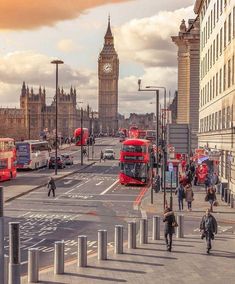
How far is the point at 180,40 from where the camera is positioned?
82938 millimetres

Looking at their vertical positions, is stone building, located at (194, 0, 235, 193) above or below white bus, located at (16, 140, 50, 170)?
above

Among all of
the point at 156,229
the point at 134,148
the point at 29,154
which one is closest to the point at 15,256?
the point at 156,229

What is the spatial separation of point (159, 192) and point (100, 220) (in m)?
15.9

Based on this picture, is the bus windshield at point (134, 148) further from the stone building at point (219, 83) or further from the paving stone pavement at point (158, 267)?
the paving stone pavement at point (158, 267)

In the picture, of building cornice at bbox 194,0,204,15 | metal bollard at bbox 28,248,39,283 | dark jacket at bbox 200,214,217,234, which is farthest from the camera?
building cornice at bbox 194,0,204,15

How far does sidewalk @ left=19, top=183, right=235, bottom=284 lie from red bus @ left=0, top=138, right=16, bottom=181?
28833 mm

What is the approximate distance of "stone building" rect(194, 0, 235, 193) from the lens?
4219 centimetres

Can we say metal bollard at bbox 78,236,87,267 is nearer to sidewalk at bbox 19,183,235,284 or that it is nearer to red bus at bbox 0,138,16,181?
sidewalk at bbox 19,183,235,284

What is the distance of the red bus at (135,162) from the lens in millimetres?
48688

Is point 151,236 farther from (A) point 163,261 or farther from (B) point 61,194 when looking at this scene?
(B) point 61,194

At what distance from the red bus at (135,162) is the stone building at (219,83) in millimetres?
5562

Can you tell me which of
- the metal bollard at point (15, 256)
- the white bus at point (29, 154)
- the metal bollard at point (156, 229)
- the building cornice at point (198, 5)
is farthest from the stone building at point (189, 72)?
the metal bollard at point (15, 256)

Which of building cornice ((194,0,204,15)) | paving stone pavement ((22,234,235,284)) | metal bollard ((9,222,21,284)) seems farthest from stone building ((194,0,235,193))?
metal bollard ((9,222,21,284))

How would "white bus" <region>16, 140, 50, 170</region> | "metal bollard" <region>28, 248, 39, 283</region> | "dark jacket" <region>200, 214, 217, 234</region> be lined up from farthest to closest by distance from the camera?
"white bus" <region>16, 140, 50, 170</region> < "dark jacket" <region>200, 214, 217, 234</region> < "metal bollard" <region>28, 248, 39, 283</region>
